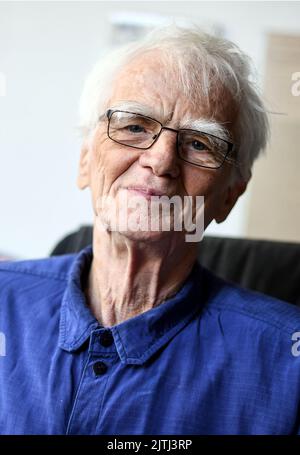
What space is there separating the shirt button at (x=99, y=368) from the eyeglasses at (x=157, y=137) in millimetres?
375

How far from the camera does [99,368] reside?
35.7 inches

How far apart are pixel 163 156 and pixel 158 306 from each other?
0.91ft

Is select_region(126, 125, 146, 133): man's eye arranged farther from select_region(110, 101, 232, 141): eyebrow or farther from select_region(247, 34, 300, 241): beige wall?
select_region(247, 34, 300, 241): beige wall

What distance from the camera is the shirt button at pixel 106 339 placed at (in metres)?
0.93

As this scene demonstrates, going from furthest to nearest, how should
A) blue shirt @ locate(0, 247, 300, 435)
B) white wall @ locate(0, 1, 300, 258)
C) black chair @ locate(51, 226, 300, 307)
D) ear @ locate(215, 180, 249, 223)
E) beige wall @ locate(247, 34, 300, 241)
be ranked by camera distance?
white wall @ locate(0, 1, 300, 258) → beige wall @ locate(247, 34, 300, 241) → black chair @ locate(51, 226, 300, 307) → ear @ locate(215, 180, 249, 223) → blue shirt @ locate(0, 247, 300, 435)

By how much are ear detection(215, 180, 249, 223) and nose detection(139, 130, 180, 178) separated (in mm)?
169

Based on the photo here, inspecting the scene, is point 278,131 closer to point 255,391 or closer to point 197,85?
point 197,85

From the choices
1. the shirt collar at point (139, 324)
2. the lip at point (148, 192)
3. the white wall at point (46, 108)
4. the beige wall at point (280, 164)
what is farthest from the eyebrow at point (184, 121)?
the white wall at point (46, 108)

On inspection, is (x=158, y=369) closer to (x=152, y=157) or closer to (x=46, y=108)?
(x=152, y=157)

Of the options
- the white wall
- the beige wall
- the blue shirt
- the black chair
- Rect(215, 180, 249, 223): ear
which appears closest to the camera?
the blue shirt

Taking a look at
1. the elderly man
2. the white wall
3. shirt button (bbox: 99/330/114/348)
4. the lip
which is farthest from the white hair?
the white wall

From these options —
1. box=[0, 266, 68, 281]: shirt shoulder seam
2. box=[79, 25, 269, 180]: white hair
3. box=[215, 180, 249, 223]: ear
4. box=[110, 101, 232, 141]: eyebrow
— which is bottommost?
box=[0, 266, 68, 281]: shirt shoulder seam

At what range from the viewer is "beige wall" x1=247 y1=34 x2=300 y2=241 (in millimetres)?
1723

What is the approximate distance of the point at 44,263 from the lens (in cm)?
112
